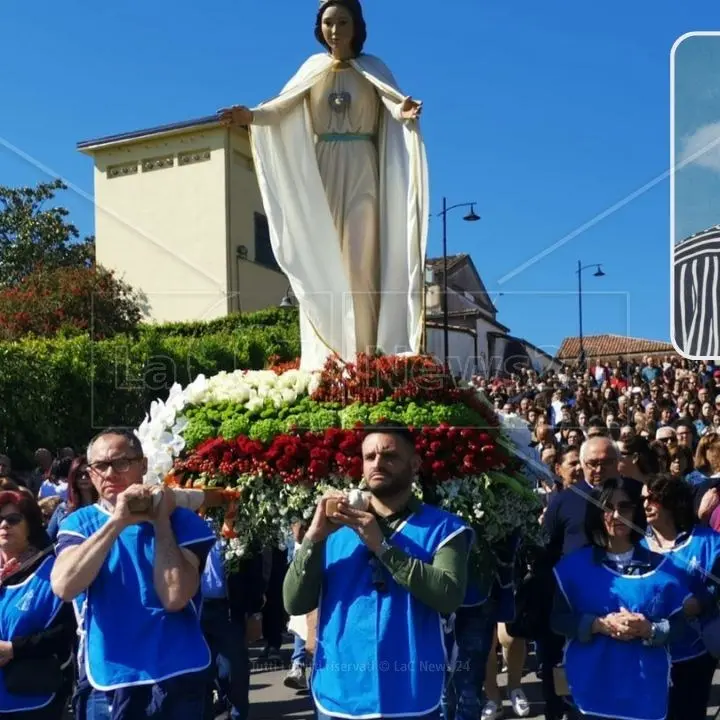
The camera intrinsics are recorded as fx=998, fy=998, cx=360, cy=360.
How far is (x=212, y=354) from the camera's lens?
2188 centimetres

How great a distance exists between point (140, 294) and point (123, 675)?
81.8 ft

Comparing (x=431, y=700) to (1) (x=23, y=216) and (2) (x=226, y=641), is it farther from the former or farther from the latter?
(1) (x=23, y=216)

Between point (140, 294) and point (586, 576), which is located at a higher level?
point (140, 294)

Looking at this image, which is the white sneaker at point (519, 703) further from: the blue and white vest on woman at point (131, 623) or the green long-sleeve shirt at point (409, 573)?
the blue and white vest on woman at point (131, 623)

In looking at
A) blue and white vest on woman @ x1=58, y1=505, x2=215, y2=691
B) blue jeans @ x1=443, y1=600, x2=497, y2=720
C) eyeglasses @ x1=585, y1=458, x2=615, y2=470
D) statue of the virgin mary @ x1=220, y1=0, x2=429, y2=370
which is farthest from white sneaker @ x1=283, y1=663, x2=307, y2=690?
blue and white vest on woman @ x1=58, y1=505, x2=215, y2=691

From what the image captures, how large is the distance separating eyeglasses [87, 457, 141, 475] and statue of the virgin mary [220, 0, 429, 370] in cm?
269

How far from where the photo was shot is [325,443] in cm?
497

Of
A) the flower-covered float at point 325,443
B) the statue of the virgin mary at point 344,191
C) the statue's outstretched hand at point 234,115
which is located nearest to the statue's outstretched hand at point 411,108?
the statue of the virgin mary at point 344,191

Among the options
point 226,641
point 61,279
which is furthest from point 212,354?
point 226,641

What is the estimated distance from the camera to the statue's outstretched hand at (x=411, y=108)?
5.93 meters

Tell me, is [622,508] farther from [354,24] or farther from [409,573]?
[354,24]

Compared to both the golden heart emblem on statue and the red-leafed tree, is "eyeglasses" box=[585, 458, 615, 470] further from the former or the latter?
the red-leafed tree

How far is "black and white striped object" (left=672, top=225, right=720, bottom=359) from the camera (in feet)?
5.59

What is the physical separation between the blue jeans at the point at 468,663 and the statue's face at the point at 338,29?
344cm
